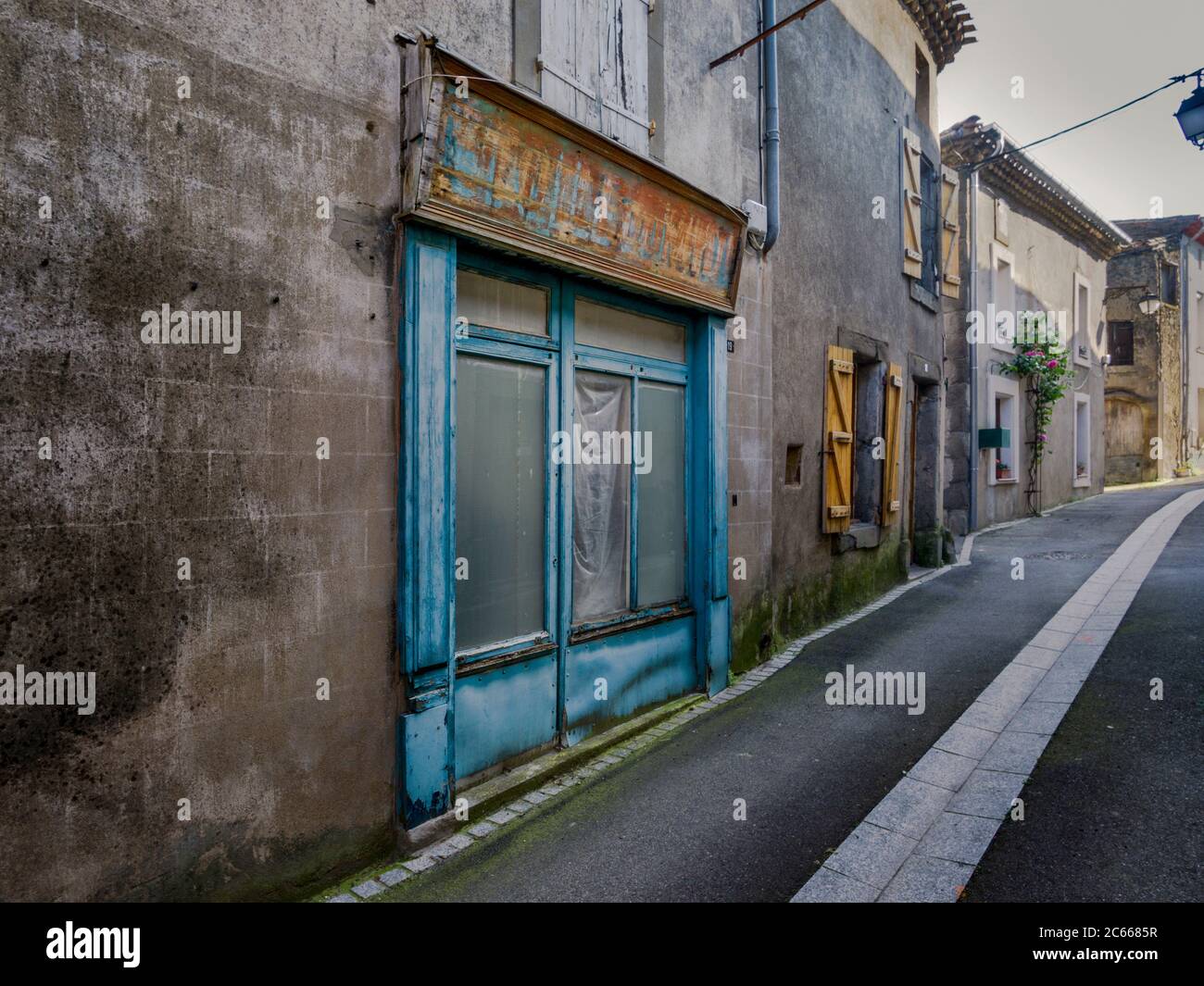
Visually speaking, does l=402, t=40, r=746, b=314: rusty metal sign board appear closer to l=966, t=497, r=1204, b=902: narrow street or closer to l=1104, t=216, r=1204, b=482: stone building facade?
l=966, t=497, r=1204, b=902: narrow street

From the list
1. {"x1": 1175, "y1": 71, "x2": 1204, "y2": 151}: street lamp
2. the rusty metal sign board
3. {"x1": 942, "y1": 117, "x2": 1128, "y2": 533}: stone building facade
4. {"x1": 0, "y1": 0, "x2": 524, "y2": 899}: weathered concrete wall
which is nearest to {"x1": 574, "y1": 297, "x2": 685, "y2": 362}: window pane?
the rusty metal sign board

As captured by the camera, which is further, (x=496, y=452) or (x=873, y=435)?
(x=873, y=435)

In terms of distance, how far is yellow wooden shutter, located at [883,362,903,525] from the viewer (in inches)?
340

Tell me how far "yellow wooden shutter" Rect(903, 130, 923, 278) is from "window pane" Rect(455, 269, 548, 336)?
6.63 metres

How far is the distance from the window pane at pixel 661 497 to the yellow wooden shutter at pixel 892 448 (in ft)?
13.0

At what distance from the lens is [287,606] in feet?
10.1

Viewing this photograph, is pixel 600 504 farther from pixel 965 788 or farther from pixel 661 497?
pixel 965 788

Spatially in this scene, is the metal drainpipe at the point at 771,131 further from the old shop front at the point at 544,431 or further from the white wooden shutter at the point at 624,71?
the white wooden shutter at the point at 624,71

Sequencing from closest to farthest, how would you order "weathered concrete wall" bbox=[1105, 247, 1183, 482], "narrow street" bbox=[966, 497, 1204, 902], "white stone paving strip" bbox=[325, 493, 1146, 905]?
"narrow street" bbox=[966, 497, 1204, 902], "white stone paving strip" bbox=[325, 493, 1146, 905], "weathered concrete wall" bbox=[1105, 247, 1183, 482]
